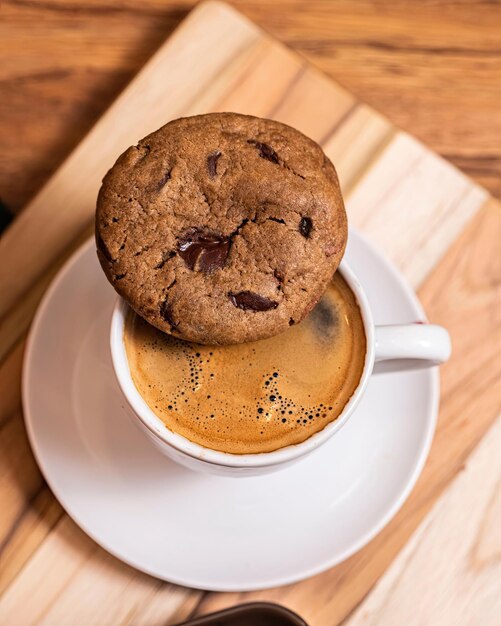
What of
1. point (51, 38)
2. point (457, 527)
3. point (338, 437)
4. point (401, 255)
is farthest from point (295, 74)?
point (457, 527)

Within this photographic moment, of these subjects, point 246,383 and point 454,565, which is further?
point 454,565

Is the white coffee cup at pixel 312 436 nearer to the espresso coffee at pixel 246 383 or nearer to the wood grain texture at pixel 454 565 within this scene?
the espresso coffee at pixel 246 383

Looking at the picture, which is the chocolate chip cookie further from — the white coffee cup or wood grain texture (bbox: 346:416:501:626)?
wood grain texture (bbox: 346:416:501:626)

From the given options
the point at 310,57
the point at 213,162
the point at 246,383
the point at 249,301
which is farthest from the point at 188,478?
the point at 310,57

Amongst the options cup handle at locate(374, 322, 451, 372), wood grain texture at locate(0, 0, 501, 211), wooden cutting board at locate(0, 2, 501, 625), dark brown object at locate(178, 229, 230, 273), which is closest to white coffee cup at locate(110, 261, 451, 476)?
cup handle at locate(374, 322, 451, 372)

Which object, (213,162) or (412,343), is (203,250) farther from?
(412,343)

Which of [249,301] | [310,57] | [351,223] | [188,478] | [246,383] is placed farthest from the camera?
[310,57]

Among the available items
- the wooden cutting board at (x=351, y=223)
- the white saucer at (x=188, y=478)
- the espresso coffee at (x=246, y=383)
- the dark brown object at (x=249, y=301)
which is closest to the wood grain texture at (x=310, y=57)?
the wooden cutting board at (x=351, y=223)
